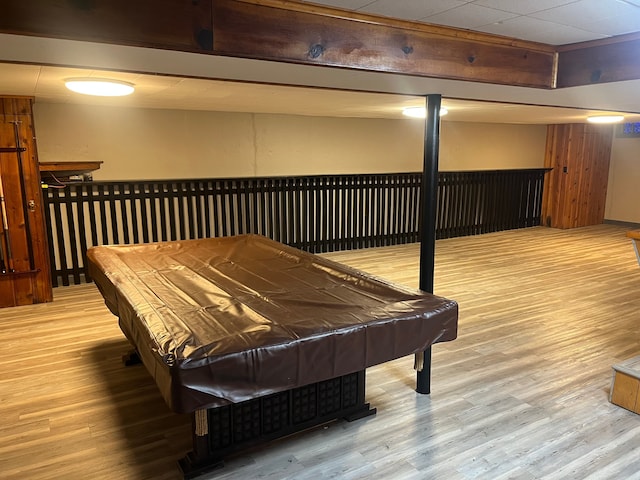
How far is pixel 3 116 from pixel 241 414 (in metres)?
3.74

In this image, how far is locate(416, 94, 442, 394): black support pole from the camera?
114 inches

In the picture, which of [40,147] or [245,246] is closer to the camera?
[245,246]

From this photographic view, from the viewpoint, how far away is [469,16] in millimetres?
2088

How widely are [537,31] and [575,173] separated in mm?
7623

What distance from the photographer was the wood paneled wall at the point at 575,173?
8883mm

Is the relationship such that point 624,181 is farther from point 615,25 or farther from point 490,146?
point 615,25

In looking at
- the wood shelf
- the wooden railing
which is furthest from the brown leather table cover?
the wooden railing

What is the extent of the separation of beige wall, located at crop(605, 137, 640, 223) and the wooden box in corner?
25.3 ft

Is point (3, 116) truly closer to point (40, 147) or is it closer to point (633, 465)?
point (40, 147)

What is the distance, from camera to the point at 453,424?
266cm

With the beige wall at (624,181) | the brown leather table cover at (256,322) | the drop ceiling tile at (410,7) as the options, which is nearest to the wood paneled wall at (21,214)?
the brown leather table cover at (256,322)

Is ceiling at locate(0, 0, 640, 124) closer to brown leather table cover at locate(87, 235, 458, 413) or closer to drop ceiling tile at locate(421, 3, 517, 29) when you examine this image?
drop ceiling tile at locate(421, 3, 517, 29)

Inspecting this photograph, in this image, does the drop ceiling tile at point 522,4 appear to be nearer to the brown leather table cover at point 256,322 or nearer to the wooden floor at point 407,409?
the brown leather table cover at point 256,322

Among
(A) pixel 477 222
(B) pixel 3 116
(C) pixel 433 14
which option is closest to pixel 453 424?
(C) pixel 433 14
